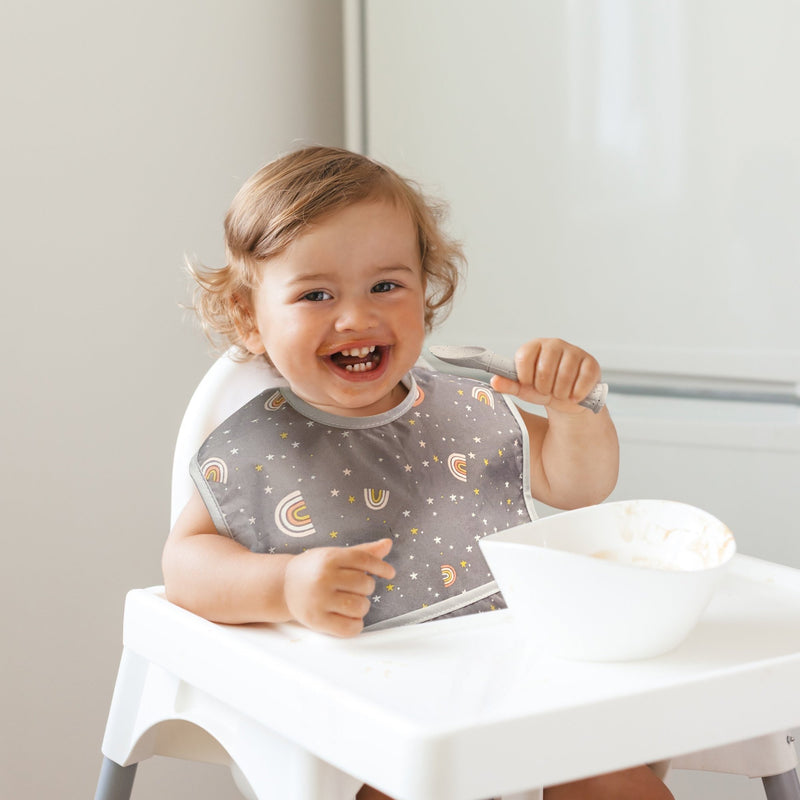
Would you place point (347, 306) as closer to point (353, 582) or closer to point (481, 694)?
point (353, 582)

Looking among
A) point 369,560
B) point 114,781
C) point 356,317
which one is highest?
point 356,317

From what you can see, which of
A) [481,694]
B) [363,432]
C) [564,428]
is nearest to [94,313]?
[363,432]

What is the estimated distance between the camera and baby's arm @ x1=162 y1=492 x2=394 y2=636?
2.06 ft

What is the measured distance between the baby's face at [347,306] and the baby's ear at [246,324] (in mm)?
44

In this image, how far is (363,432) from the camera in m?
0.85

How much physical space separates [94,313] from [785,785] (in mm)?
939

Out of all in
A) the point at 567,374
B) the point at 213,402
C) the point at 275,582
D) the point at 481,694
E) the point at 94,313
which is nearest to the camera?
the point at 481,694

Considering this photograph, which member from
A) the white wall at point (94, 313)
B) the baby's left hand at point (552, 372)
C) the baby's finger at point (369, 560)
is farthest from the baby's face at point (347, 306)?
the white wall at point (94, 313)

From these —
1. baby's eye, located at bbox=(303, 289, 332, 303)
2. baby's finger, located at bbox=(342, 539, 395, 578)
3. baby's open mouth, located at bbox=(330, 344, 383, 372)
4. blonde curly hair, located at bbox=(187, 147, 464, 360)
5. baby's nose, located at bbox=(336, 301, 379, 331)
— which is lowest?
baby's finger, located at bbox=(342, 539, 395, 578)

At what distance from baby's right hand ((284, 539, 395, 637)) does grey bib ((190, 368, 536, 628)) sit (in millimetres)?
100

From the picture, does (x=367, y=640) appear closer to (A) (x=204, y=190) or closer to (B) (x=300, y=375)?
(B) (x=300, y=375)

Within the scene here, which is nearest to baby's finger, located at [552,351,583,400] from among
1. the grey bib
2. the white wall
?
the grey bib

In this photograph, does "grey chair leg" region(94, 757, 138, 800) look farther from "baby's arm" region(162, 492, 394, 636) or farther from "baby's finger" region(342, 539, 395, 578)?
"baby's finger" region(342, 539, 395, 578)

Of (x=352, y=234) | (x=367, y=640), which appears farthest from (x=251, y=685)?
(x=352, y=234)
